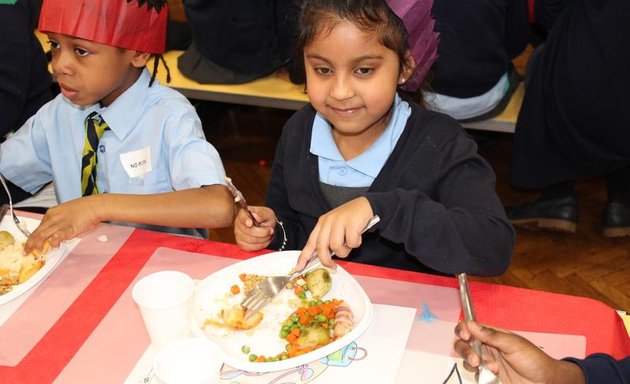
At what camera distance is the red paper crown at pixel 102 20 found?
4.71 feet

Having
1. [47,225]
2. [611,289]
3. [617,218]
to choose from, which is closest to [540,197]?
[617,218]

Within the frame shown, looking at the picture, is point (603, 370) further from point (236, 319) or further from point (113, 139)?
point (113, 139)

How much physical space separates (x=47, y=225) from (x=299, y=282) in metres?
0.50

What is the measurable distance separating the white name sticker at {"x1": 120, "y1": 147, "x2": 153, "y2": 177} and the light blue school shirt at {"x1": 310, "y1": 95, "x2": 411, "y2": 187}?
0.40 meters

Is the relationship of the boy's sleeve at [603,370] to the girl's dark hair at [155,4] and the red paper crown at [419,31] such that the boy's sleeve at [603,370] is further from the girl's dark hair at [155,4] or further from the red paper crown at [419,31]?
the girl's dark hair at [155,4]

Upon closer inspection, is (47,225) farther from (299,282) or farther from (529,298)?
(529,298)

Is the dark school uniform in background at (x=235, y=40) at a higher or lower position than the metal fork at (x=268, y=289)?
lower

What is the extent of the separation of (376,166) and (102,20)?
653 mm

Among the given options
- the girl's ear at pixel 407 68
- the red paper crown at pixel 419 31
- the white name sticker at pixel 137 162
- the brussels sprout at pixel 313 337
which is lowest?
the white name sticker at pixel 137 162

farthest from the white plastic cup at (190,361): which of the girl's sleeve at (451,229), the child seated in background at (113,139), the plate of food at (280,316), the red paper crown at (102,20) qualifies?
the red paper crown at (102,20)

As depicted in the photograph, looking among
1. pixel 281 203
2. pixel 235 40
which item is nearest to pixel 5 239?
pixel 281 203

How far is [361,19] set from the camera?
1.23 m

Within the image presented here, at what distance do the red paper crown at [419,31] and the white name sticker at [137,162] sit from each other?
2.02 ft

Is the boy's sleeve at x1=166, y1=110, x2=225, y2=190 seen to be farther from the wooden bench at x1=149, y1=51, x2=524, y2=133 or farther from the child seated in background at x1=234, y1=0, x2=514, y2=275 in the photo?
the wooden bench at x1=149, y1=51, x2=524, y2=133
